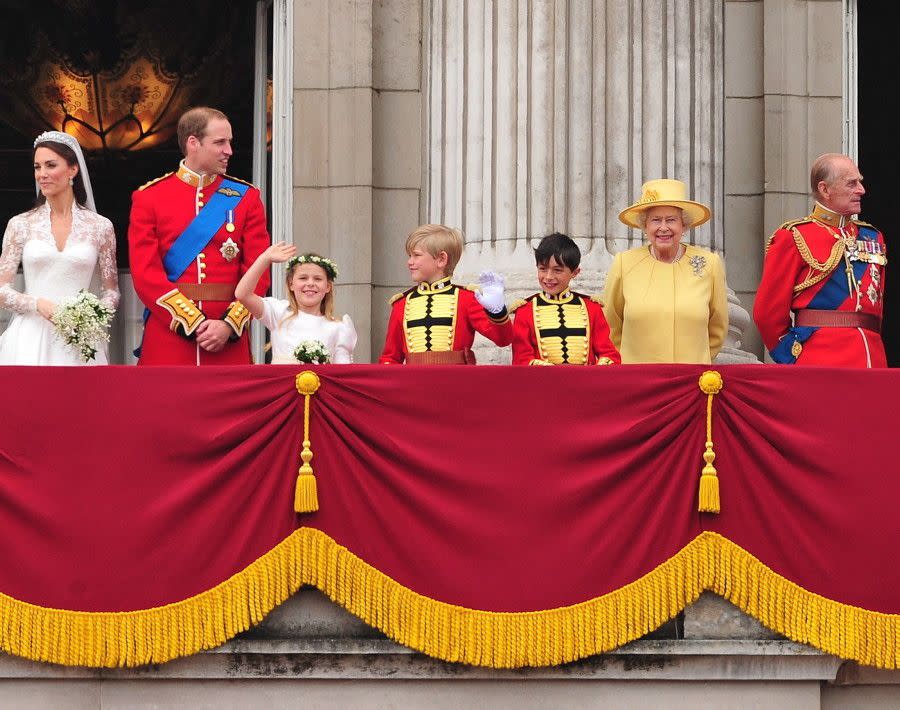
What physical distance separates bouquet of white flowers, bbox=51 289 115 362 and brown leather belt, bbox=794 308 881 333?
10.3ft

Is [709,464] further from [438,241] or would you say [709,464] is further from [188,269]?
[188,269]

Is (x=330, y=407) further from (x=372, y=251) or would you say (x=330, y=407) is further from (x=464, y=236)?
(x=372, y=251)

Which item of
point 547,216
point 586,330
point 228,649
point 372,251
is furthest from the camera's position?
point 372,251

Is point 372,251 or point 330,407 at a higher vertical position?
point 372,251

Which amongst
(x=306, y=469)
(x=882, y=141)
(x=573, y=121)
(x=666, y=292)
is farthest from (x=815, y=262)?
(x=882, y=141)

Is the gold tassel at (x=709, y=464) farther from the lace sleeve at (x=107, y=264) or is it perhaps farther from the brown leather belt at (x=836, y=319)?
the lace sleeve at (x=107, y=264)

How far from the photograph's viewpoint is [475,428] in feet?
25.7

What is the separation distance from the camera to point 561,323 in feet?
28.8

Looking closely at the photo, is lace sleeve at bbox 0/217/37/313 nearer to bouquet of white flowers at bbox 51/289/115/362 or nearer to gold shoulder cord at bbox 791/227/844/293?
bouquet of white flowers at bbox 51/289/115/362

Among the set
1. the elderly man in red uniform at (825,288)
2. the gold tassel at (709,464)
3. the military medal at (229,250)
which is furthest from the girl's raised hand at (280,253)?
the elderly man in red uniform at (825,288)

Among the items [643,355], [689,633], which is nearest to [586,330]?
[643,355]

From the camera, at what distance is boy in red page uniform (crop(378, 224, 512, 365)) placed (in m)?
8.73

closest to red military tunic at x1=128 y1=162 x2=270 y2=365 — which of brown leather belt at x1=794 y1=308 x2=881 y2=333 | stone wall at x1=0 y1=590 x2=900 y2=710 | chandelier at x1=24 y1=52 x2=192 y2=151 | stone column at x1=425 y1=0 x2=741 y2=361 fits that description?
stone wall at x1=0 y1=590 x2=900 y2=710

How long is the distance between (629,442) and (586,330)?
3.36 feet
